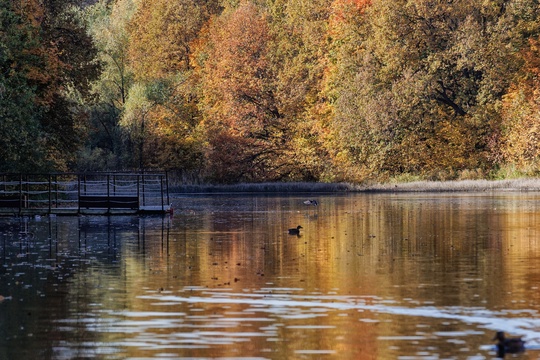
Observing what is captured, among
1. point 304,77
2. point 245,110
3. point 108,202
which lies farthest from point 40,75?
point 304,77

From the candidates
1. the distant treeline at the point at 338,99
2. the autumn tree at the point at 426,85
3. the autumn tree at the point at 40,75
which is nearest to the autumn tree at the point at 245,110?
the distant treeline at the point at 338,99

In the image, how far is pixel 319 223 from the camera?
46438mm

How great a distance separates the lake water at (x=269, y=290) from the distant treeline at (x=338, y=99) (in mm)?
42403

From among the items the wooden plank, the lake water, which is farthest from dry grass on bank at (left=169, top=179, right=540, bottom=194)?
the lake water

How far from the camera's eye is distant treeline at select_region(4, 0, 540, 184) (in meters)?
87.3

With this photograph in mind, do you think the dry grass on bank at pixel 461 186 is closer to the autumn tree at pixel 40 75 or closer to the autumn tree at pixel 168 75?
the autumn tree at pixel 168 75

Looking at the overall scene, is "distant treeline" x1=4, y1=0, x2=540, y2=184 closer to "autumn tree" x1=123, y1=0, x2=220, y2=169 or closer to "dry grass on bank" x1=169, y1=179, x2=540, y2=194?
"autumn tree" x1=123, y1=0, x2=220, y2=169

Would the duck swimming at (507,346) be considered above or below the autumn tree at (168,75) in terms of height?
below

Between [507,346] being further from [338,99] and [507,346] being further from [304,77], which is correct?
[304,77]

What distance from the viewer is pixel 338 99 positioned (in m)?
91.3

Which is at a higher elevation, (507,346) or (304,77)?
(304,77)

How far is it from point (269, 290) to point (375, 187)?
6457cm

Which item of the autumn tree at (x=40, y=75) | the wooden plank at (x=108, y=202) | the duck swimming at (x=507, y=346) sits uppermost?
the autumn tree at (x=40, y=75)

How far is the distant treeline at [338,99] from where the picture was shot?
3438 inches
